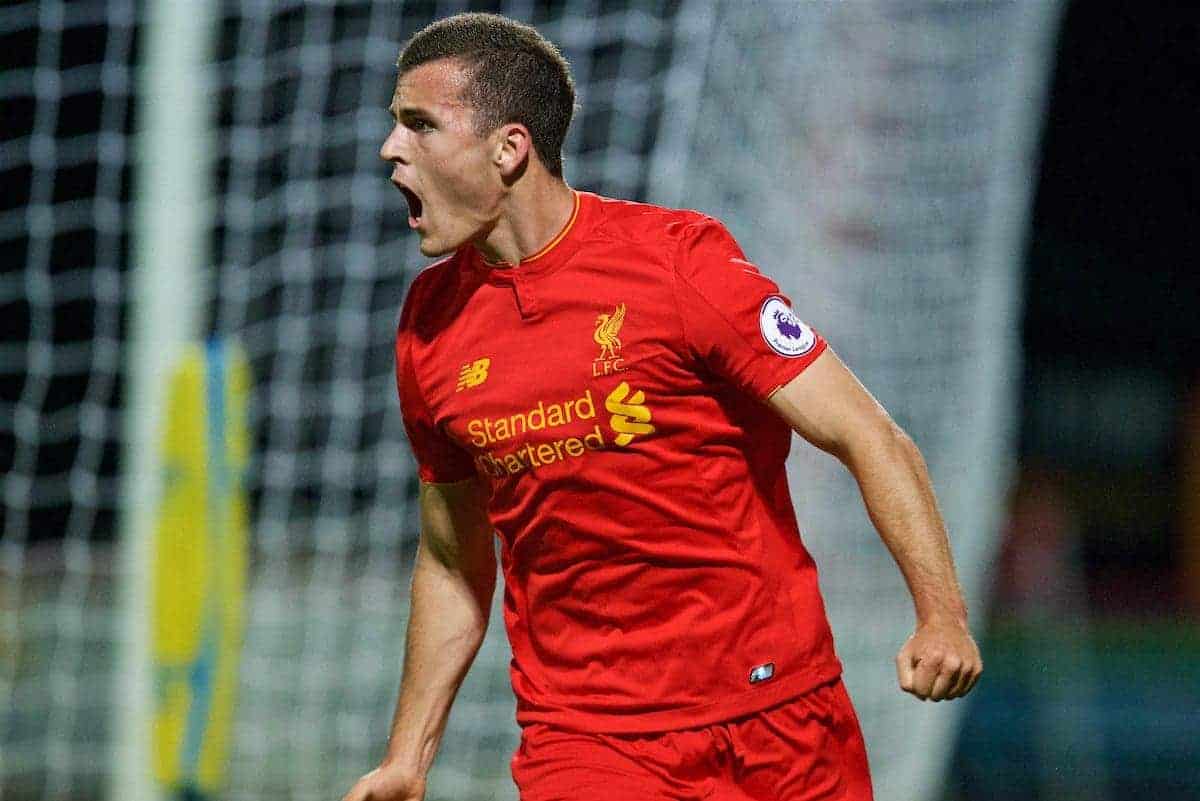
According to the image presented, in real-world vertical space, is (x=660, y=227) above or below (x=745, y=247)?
above

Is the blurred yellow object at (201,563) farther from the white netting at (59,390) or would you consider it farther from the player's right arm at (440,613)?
the white netting at (59,390)

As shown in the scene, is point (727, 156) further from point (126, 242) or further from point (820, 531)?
point (126, 242)

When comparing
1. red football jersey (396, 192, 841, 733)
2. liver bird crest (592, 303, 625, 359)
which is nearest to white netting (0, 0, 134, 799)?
red football jersey (396, 192, 841, 733)

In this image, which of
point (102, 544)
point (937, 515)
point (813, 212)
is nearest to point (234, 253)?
point (813, 212)

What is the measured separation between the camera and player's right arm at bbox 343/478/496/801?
321cm

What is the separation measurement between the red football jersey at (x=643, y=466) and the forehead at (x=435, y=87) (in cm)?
32

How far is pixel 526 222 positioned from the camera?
10.1ft

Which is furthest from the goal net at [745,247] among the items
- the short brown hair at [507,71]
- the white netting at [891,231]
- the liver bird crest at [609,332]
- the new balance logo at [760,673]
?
the new balance logo at [760,673]

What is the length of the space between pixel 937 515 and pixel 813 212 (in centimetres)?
333

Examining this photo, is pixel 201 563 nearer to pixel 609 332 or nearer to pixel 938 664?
pixel 609 332

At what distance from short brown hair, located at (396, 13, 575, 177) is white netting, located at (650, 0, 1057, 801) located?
8.40 feet

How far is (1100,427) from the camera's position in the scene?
16312 mm

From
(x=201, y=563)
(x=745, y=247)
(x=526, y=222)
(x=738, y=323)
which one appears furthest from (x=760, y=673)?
(x=745, y=247)

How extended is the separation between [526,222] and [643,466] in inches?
19.9
